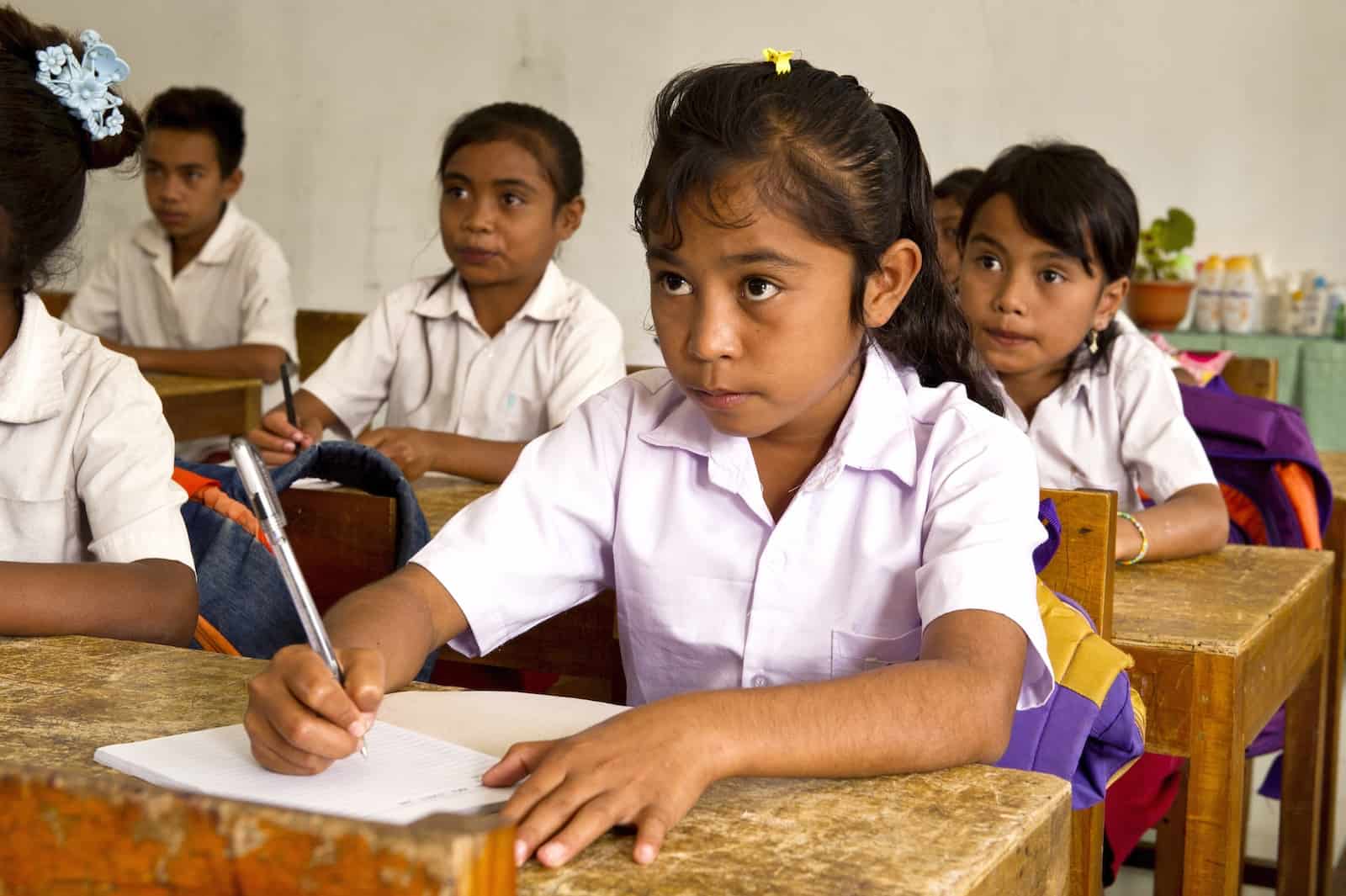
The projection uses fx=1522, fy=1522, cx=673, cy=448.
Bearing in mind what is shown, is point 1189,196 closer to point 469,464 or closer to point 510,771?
point 469,464

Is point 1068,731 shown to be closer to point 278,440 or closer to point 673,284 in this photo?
point 673,284

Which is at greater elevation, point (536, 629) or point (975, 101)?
point (975, 101)

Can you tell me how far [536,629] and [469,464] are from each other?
72 centimetres

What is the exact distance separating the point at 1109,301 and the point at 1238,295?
2404 mm

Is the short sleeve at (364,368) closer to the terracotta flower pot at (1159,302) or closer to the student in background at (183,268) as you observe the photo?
the student in background at (183,268)

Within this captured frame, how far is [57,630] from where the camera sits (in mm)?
1135

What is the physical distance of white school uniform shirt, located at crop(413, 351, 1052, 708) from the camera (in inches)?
45.3

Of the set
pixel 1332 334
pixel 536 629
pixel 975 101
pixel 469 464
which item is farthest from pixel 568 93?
pixel 536 629

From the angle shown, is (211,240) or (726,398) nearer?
(726,398)

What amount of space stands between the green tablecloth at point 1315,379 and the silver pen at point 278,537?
3721 mm

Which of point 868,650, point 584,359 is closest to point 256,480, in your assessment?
point 868,650

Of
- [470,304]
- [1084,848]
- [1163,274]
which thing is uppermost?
[1163,274]

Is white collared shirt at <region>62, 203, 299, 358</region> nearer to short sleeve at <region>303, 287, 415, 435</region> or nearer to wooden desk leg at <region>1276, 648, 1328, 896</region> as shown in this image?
short sleeve at <region>303, 287, 415, 435</region>

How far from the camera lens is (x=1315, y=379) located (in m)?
4.20
